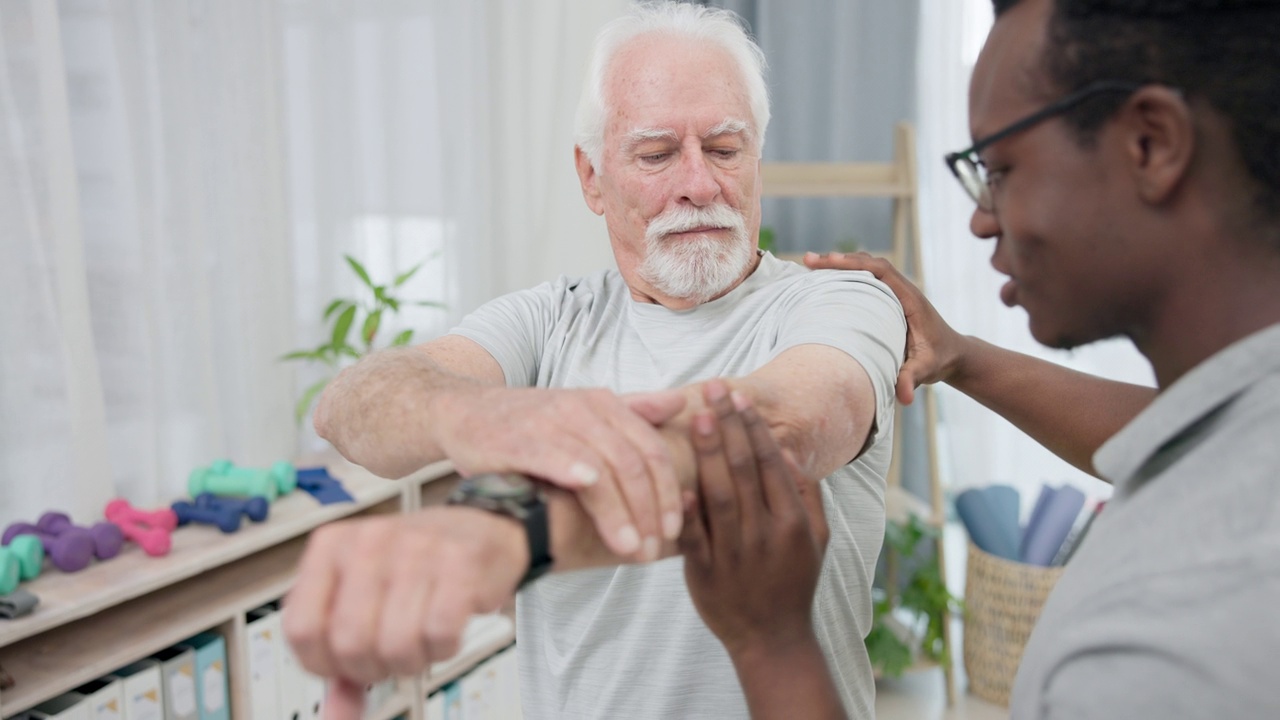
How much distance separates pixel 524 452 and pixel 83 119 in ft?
5.71

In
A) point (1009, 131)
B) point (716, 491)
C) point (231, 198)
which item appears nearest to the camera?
point (1009, 131)

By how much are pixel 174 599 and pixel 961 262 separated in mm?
2863

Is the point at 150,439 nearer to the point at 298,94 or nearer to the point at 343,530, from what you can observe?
the point at 298,94

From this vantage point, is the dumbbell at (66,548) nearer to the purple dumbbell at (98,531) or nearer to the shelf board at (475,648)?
the purple dumbbell at (98,531)

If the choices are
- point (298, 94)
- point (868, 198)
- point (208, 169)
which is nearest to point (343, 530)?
point (208, 169)

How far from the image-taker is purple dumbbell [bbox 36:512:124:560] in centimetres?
180

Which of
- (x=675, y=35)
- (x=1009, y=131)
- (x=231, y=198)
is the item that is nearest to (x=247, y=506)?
(x=231, y=198)

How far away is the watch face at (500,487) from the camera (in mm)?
741

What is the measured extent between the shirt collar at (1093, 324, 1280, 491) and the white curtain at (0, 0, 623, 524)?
196cm

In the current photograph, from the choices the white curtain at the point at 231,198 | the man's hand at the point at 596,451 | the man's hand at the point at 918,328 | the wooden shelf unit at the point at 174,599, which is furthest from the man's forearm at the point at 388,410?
the white curtain at the point at 231,198

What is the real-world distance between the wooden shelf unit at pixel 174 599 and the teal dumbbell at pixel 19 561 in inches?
1.0

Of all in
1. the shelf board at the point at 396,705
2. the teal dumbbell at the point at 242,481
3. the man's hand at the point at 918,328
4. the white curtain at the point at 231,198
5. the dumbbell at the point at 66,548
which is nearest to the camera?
the man's hand at the point at 918,328

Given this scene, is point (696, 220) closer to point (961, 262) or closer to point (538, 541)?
point (538, 541)

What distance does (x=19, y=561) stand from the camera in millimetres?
1692
